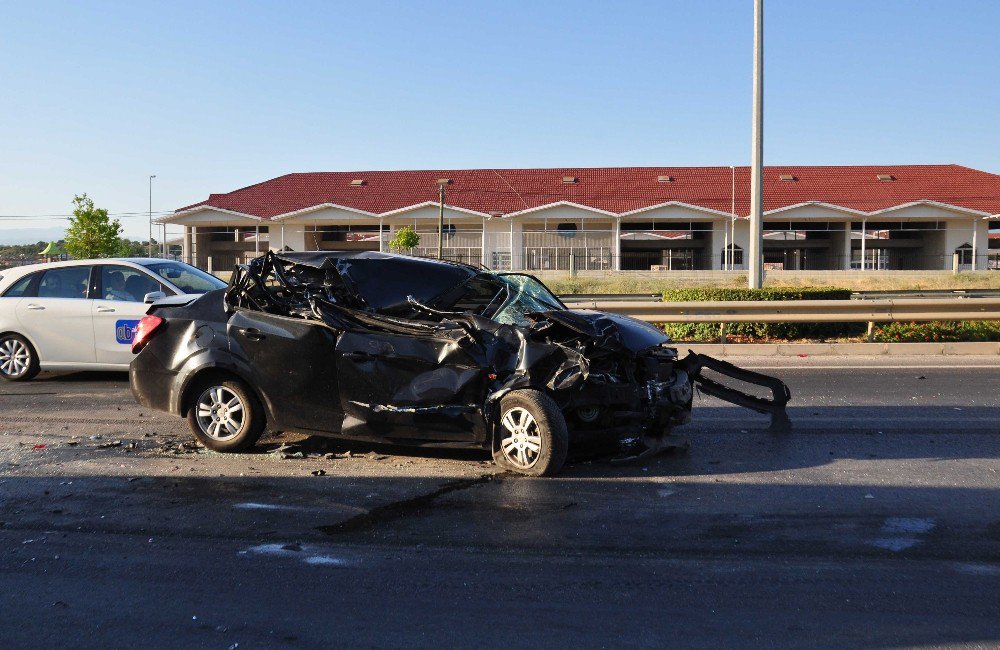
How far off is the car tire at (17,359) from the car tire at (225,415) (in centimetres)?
536

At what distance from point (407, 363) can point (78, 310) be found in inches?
253

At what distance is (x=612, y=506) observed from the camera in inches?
226

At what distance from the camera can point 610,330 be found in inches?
260


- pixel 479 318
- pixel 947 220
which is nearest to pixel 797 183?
pixel 947 220

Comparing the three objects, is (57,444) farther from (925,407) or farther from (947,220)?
(947,220)

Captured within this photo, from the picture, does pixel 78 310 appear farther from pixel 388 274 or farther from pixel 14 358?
pixel 388 274

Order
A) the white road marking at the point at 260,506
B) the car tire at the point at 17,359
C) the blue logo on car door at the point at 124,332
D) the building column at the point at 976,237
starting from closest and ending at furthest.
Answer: the white road marking at the point at 260,506 < the blue logo on car door at the point at 124,332 < the car tire at the point at 17,359 < the building column at the point at 976,237

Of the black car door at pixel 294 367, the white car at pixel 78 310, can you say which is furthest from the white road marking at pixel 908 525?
the white car at pixel 78 310

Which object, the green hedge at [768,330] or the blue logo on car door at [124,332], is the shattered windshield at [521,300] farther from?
the green hedge at [768,330]

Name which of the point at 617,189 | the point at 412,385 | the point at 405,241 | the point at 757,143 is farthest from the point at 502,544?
the point at 617,189

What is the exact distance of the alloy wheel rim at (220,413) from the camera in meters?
7.27

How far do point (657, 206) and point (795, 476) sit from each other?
45.0 meters

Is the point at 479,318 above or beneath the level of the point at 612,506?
above

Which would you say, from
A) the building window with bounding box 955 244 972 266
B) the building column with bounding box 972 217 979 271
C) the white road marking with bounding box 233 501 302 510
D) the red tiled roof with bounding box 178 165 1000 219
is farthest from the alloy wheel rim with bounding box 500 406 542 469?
the building column with bounding box 972 217 979 271
